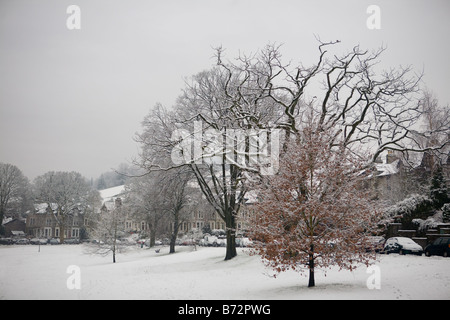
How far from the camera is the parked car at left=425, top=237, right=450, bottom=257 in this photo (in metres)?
19.5

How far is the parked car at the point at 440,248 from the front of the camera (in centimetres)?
1951

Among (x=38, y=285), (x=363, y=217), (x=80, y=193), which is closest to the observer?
(x=363, y=217)

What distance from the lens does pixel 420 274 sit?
44.7 ft

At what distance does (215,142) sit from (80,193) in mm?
51213

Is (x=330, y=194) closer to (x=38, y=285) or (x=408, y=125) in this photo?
(x=408, y=125)

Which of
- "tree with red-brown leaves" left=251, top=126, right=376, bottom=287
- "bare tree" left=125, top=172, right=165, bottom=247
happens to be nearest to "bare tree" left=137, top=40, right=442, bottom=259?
"tree with red-brown leaves" left=251, top=126, right=376, bottom=287

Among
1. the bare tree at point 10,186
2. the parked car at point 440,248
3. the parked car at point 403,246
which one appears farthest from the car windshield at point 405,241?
the bare tree at point 10,186

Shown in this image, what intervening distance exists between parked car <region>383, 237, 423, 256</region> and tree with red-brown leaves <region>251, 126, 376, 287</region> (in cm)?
1165

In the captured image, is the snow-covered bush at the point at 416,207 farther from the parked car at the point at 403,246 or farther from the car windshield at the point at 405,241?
the parked car at the point at 403,246

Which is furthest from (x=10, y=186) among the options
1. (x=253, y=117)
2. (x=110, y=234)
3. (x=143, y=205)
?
(x=253, y=117)

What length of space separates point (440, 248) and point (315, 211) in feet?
41.9

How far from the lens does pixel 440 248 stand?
19812 mm

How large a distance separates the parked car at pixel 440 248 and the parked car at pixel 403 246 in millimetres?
1021

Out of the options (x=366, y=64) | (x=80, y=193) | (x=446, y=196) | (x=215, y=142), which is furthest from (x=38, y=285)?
(x=80, y=193)
